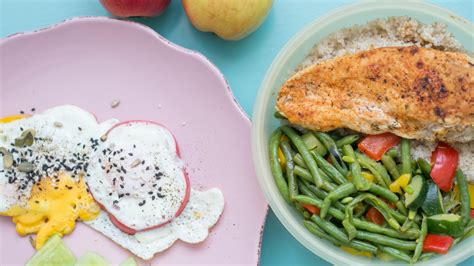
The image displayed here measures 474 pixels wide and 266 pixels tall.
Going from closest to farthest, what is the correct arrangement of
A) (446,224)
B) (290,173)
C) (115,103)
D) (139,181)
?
1. (446,224)
2. (290,173)
3. (139,181)
4. (115,103)

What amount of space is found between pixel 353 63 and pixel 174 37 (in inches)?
27.0

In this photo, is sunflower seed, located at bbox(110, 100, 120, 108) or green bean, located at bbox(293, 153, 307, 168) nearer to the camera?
green bean, located at bbox(293, 153, 307, 168)

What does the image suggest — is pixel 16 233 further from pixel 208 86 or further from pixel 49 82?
pixel 208 86

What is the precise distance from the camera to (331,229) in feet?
6.90

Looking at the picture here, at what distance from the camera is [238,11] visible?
2193 millimetres

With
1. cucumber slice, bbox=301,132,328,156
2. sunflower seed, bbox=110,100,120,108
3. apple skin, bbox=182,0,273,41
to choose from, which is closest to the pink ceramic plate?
sunflower seed, bbox=110,100,120,108

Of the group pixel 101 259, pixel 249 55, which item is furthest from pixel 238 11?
pixel 101 259

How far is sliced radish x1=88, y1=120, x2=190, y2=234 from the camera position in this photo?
224 cm

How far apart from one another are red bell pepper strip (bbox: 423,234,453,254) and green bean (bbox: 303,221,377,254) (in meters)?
0.17

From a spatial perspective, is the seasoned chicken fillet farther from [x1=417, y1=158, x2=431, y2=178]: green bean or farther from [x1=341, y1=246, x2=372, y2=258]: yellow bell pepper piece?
[x1=341, y1=246, x2=372, y2=258]: yellow bell pepper piece

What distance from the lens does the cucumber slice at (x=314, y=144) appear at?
2.13 meters

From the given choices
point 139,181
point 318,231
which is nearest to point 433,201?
point 318,231

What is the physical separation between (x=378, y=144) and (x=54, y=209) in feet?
3.62

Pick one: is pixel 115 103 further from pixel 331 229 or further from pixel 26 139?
pixel 331 229
